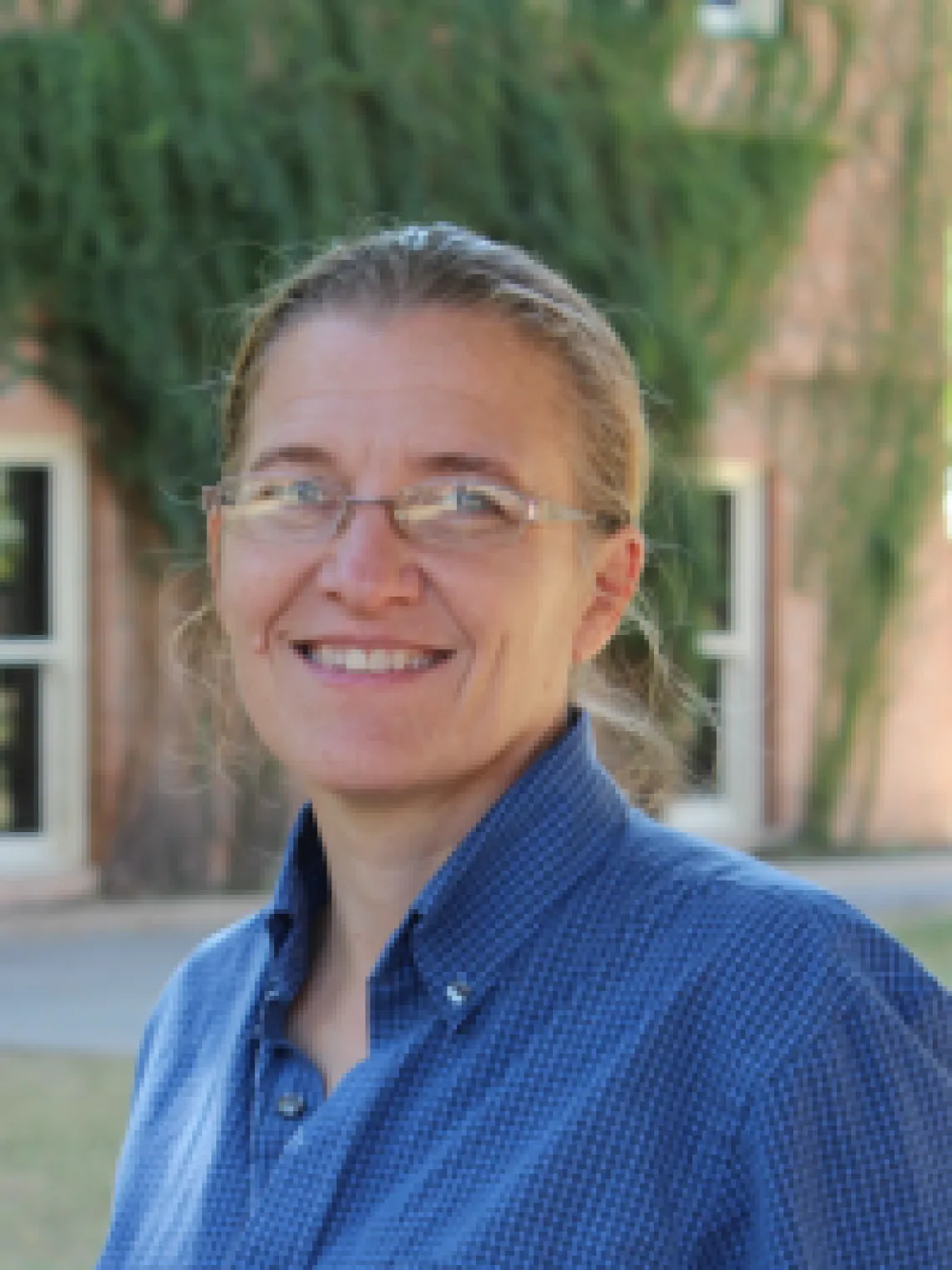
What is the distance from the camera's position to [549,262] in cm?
1012

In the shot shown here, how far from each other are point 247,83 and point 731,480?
342cm

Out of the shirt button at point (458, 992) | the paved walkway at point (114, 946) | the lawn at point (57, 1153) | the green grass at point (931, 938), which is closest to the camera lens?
the shirt button at point (458, 992)

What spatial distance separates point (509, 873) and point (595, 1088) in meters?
0.24

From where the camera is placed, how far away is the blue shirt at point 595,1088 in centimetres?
146

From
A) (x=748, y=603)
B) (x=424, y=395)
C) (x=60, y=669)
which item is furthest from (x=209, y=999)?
(x=748, y=603)

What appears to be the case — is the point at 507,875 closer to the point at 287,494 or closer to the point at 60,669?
the point at 287,494

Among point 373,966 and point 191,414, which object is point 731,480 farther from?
point 373,966

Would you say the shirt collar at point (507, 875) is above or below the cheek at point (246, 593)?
below

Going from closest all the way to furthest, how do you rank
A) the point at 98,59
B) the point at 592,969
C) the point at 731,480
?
the point at 592,969, the point at 98,59, the point at 731,480

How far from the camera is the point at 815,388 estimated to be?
38.5 ft

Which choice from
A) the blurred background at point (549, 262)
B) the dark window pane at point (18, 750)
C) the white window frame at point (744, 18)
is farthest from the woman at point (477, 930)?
the white window frame at point (744, 18)

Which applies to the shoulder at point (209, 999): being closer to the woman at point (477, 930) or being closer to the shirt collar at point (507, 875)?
the woman at point (477, 930)

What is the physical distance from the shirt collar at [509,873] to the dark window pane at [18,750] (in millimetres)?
8212

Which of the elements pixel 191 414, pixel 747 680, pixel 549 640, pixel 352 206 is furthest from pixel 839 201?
pixel 549 640
